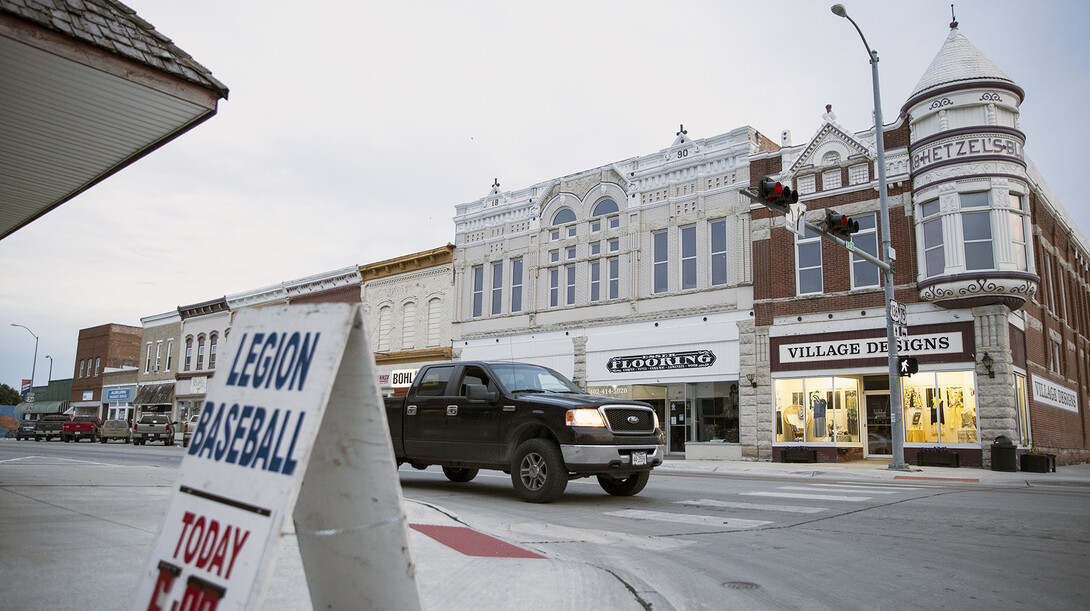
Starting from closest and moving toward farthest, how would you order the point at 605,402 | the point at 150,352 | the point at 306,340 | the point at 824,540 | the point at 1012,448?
the point at 306,340
the point at 824,540
the point at 605,402
the point at 1012,448
the point at 150,352

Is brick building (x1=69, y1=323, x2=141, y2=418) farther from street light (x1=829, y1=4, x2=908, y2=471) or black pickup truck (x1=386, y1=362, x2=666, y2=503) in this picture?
street light (x1=829, y1=4, x2=908, y2=471)

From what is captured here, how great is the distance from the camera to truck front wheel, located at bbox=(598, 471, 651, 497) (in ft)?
34.9

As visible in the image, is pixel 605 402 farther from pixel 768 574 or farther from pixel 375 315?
pixel 375 315

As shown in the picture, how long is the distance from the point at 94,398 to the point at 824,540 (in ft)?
211

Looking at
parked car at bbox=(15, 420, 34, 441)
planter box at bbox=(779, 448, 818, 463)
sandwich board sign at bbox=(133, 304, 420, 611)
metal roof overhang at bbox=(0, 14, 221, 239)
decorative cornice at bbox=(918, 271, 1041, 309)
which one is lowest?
parked car at bbox=(15, 420, 34, 441)

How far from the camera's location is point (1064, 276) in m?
29.3

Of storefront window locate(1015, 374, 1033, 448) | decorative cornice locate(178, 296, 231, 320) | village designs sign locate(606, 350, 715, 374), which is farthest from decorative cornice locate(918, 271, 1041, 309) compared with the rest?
decorative cornice locate(178, 296, 231, 320)

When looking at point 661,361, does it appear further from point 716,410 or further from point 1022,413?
point 1022,413

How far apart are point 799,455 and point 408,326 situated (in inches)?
836

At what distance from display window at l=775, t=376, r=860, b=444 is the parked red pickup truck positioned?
36856 millimetres

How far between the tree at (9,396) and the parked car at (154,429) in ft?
262

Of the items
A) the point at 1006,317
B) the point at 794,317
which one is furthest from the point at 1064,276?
the point at 794,317

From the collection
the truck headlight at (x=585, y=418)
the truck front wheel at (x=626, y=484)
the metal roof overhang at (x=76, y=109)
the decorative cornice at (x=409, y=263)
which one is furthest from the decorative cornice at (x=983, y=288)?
the decorative cornice at (x=409, y=263)

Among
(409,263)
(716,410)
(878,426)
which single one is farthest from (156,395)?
(878,426)
